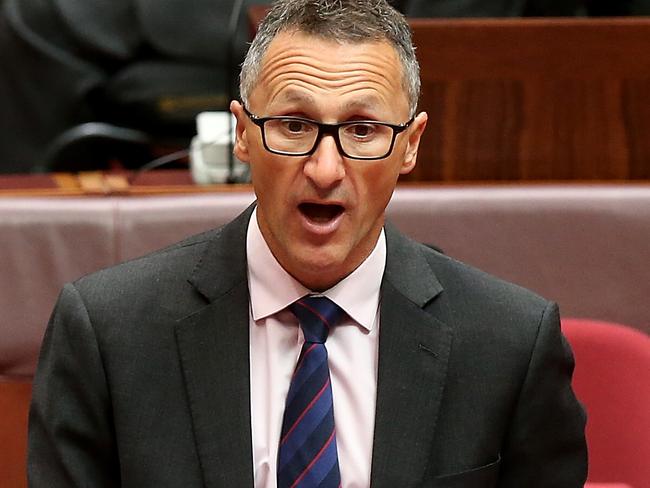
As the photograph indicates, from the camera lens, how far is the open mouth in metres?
1.31

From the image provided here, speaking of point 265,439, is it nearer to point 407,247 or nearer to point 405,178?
point 407,247

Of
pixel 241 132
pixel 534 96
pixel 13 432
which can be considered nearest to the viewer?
pixel 241 132

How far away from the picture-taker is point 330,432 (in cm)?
140

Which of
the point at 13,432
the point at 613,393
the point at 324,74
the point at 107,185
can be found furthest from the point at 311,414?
the point at 107,185

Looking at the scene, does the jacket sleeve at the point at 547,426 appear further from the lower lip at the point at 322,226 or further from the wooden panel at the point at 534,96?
the wooden panel at the point at 534,96

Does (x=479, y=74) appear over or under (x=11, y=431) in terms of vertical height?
over

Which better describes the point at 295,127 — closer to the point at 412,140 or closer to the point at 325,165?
the point at 325,165

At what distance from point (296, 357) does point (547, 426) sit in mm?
320

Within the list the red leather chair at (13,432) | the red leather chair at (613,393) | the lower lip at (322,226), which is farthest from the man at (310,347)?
the red leather chair at (13,432)

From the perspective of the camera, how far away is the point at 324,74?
1284 mm

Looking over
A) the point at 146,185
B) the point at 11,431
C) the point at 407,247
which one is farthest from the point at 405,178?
the point at 11,431

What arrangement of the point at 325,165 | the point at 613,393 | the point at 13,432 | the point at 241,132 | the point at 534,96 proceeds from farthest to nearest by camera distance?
the point at 534,96 → the point at 13,432 → the point at 613,393 → the point at 241,132 → the point at 325,165

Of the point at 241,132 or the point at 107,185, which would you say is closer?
the point at 241,132

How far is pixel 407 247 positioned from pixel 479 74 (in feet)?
2.33
